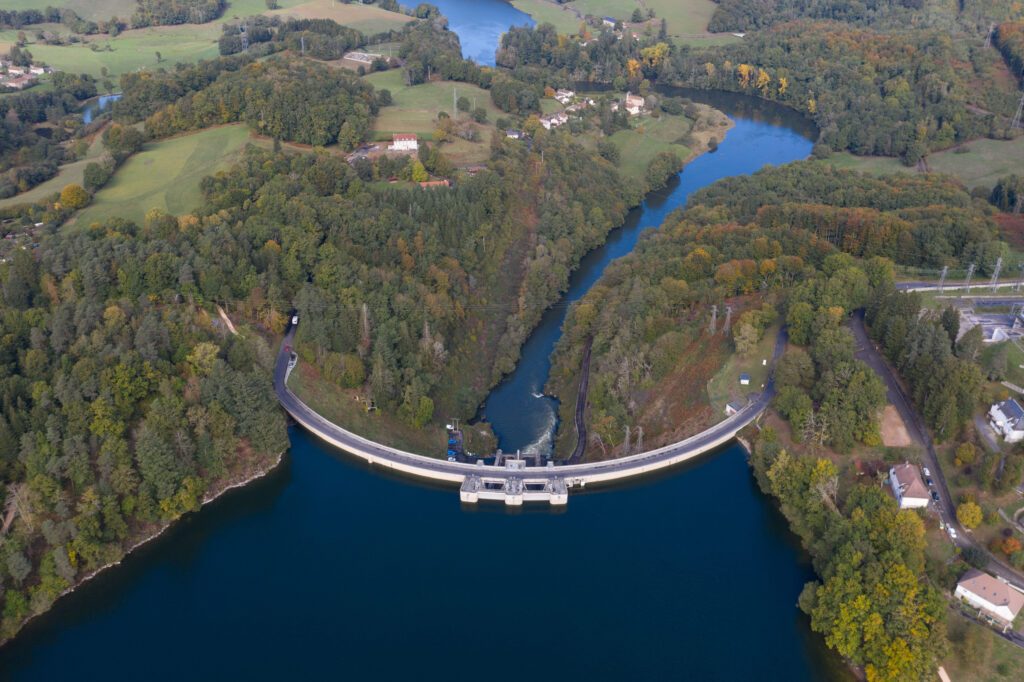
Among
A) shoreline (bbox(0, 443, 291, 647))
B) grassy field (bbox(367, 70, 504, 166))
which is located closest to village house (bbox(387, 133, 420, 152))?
grassy field (bbox(367, 70, 504, 166))

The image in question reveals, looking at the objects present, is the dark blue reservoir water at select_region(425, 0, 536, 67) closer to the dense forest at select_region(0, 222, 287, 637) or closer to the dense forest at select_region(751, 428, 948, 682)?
the dense forest at select_region(0, 222, 287, 637)

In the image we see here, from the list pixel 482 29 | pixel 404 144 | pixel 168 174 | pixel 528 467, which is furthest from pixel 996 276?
pixel 482 29

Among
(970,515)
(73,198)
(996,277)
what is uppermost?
(996,277)

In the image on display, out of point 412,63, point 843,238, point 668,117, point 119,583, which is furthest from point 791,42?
point 119,583

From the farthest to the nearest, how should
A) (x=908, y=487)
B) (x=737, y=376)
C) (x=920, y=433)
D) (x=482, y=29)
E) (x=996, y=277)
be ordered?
(x=482, y=29) → (x=996, y=277) → (x=737, y=376) → (x=920, y=433) → (x=908, y=487)

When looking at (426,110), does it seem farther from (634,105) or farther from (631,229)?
(634,105)

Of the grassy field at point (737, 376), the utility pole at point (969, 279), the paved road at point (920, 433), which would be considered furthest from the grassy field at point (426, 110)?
the utility pole at point (969, 279)

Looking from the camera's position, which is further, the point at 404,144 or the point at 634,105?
the point at 634,105
